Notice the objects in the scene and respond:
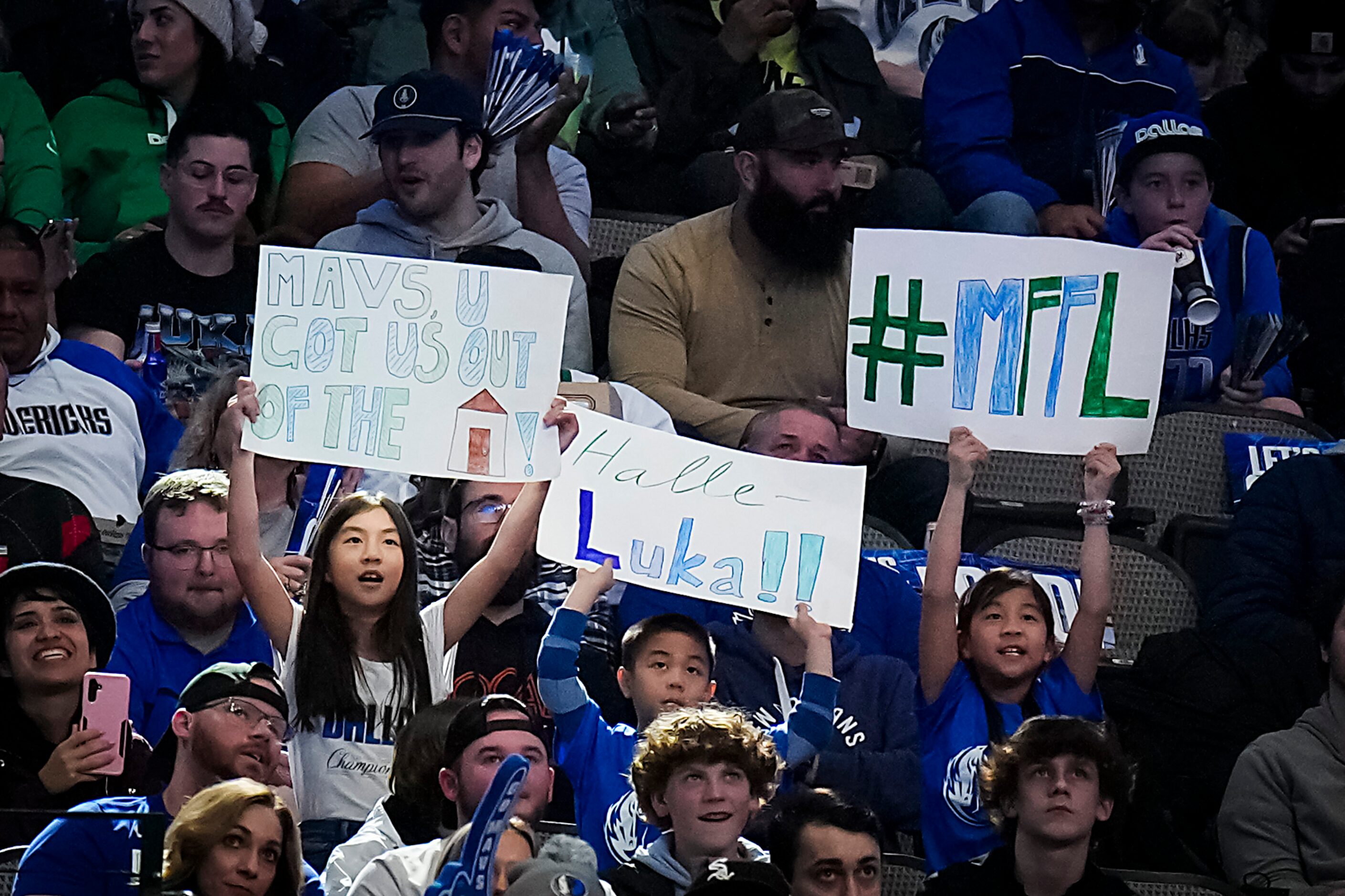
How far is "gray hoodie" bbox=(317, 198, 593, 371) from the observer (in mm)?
5211

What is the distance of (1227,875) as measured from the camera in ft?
15.3

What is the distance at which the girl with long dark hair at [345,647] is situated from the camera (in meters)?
4.29

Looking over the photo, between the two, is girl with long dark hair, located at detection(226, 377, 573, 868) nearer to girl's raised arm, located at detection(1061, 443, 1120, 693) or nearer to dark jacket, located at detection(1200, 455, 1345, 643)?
girl's raised arm, located at detection(1061, 443, 1120, 693)

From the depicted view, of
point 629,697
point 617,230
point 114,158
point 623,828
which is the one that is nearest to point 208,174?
point 114,158

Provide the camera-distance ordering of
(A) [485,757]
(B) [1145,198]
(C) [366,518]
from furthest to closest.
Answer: (B) [1145,198] < (C) [366,518] < (A) [485,757]

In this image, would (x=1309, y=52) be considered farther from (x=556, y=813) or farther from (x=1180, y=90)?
(x=556, y=813)

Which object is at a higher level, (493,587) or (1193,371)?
(1193,371)

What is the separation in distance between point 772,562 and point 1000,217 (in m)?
1.34

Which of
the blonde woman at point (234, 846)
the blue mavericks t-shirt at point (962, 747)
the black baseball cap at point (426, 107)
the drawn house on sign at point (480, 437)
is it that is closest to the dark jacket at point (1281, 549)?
the blue mavericks t-shirt at point (962, 747)

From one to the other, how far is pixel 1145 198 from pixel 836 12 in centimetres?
100

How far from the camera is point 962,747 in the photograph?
15.2ft

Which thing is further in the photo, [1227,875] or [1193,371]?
[1193,371]

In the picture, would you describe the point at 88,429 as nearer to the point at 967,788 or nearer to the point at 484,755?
the point at 484,755

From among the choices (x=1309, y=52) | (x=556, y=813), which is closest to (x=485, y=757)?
(x=556, y=813)
